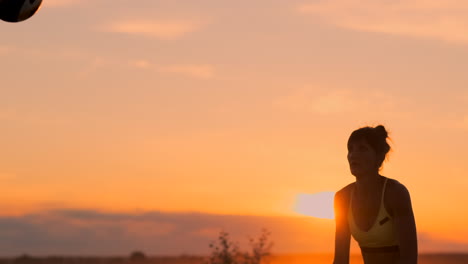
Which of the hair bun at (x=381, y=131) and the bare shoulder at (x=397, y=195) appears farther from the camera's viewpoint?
the hair bun at (x=381, y=131)

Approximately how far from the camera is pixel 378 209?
27.8 ft

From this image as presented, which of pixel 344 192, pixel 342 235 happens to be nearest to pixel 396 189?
pixel 344 192

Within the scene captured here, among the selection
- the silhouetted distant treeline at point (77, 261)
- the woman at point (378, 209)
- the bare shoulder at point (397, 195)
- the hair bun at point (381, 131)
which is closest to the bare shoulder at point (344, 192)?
the woman at point (378, 209)

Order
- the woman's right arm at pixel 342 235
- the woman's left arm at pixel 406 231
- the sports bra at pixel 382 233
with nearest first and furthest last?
the woman's left arm at pixel 406 231, the sports bra at pixel 382 233, the woman's right arm at pixel 342 235

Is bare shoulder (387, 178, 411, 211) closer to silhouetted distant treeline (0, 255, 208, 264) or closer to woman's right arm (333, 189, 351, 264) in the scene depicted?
woman's right arm (333, 189, 351, 264)

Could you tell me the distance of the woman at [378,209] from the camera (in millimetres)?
8258

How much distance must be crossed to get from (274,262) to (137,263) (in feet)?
33.6

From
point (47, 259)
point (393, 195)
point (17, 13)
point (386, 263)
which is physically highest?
point (47, 259)

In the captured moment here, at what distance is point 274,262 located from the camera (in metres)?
66.1

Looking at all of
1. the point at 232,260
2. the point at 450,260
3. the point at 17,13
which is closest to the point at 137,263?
the point at 450,260

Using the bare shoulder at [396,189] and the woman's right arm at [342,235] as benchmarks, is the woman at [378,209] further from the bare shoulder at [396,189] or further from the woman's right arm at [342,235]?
the woman's right arm at [342,235]

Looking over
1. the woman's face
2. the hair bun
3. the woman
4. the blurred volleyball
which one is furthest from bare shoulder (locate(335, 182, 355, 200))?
the blurred volleyball

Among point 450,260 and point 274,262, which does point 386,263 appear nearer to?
point 274,262

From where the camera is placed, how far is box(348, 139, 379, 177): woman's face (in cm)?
841
